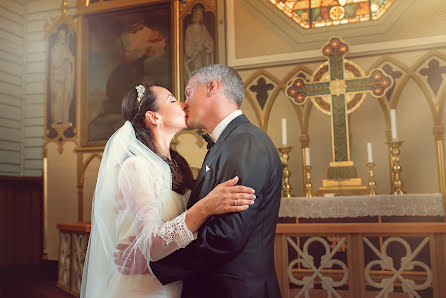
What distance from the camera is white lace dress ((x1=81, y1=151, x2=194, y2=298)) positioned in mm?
1779

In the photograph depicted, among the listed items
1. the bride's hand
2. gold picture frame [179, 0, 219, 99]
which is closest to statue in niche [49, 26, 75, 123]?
gold picture frame [179, 0, 219, 99]

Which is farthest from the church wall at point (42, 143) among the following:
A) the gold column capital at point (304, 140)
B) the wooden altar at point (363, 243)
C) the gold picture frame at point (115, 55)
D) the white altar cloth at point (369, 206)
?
the white altar cloth at point (369, 206)

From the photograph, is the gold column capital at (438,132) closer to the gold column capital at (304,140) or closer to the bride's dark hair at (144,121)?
the gold column capital at (304,140)

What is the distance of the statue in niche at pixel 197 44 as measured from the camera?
655 centimetres

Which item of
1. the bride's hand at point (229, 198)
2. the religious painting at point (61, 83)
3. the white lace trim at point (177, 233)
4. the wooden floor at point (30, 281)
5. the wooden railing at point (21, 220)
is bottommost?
the wooden floor at point (30, 281)

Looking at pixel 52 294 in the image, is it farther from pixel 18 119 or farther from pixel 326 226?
pixel 18 119

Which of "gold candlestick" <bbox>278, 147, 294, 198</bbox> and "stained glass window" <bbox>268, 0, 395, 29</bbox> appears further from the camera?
"stained glass window" <bbox>268, 0, 395, 29</bbox>

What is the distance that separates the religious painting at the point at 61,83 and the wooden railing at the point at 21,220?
1.02 meters

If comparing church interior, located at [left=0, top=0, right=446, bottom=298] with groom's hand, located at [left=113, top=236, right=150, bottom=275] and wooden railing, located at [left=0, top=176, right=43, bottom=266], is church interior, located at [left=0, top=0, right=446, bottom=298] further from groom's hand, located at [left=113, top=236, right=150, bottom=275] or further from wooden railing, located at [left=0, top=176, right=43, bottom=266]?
groom's hand, located at [left=113, top=236, right=150, bottom=275]

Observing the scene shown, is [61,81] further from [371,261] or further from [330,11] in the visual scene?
[371,261]

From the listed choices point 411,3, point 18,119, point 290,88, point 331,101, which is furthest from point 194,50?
point 18,119

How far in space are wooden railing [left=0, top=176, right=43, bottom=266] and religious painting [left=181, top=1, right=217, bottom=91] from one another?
330 centimetres

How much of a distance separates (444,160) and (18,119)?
23.8 feet

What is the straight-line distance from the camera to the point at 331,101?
17.1 feet
